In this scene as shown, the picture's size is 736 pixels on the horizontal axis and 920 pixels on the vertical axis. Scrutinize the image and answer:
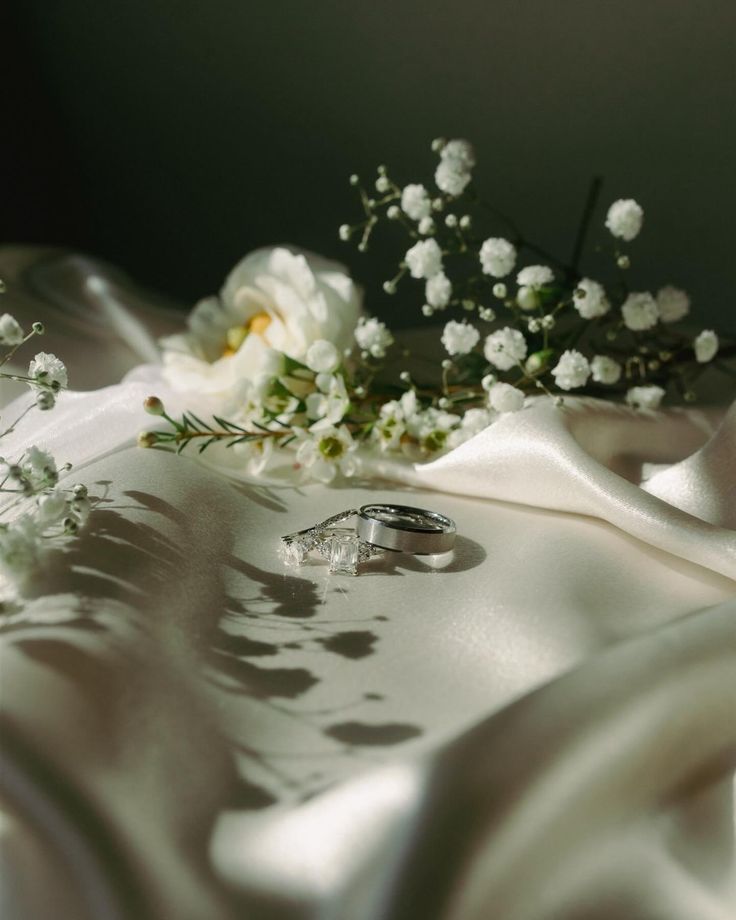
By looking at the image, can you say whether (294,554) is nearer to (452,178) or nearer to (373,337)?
(373,337)

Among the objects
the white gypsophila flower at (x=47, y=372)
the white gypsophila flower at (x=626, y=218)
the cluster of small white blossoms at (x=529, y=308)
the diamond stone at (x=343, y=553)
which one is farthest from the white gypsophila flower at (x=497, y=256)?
the white gypsophila flower at (x=47, y=372)

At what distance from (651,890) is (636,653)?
0.43 ft

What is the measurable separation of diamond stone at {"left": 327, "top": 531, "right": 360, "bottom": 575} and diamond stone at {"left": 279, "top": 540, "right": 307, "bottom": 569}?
2 centimetres

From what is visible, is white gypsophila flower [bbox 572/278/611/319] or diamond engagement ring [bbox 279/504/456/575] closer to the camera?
diamond engagement ring [bbox 279/504/456/575]

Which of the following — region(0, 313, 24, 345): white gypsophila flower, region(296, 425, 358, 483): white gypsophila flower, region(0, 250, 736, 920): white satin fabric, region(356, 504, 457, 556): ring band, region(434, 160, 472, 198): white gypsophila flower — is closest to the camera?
region(0, 250, 736, 920): white satin fabric

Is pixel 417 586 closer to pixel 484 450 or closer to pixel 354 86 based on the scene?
pixel 484 450

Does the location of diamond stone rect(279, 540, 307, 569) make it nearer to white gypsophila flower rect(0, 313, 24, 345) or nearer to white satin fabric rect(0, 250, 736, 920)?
white satin fabric rect(0, 250, 736, 920)

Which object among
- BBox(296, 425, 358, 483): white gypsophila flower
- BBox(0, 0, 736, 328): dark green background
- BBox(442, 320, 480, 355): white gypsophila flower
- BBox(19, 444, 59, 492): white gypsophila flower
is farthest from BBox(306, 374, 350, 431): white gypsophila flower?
BBox(0, 0, 736, 328): dark green background

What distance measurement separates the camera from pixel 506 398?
41.3 inches

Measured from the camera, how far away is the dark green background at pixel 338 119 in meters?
1.67

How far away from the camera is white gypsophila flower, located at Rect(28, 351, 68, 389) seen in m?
0.74

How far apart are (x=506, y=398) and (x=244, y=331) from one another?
1.12ft

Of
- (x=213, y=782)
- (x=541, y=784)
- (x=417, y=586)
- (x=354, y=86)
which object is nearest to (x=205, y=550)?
(x=417, y=586)

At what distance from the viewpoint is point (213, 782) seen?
622 millimetres
